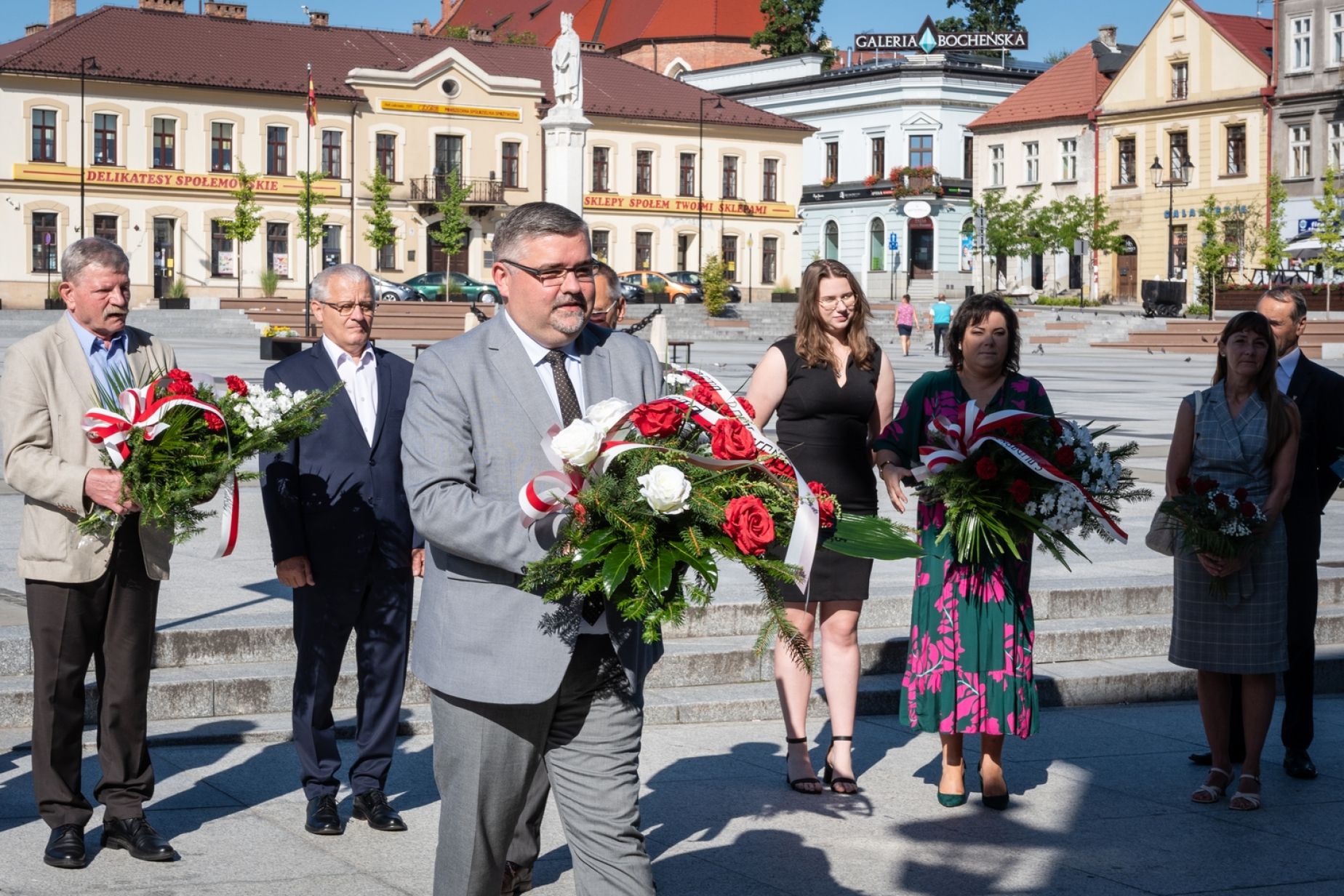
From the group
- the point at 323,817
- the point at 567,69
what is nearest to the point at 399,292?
the point at 567,69

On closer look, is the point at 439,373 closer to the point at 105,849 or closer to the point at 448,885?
the point at 448,885

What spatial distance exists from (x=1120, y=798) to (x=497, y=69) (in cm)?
6783

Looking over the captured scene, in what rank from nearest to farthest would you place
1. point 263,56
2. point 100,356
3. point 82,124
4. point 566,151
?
1. point 100,356
2. point 566,151
3. point 82,124
4. point 263,56

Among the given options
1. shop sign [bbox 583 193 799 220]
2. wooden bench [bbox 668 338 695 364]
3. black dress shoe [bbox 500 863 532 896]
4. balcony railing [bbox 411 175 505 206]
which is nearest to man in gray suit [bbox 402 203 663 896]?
black dress shoe [bbox 500 863 532 896]

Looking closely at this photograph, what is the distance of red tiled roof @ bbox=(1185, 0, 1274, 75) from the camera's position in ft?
217

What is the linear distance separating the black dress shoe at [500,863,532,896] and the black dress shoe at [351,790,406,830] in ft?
2.43

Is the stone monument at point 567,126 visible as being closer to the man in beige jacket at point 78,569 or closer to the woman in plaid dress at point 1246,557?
the woman in plaid dress at point 1246,557

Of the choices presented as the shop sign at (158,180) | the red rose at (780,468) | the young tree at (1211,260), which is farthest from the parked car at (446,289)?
the red rose at (780,468)

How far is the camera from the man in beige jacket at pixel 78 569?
207 inches

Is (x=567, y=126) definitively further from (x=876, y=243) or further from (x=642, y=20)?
(x=642, y=20)

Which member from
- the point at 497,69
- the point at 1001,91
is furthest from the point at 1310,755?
the point at 1001,91

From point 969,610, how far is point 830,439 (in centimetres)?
87

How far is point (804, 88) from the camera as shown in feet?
276

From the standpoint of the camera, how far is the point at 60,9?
238ft
